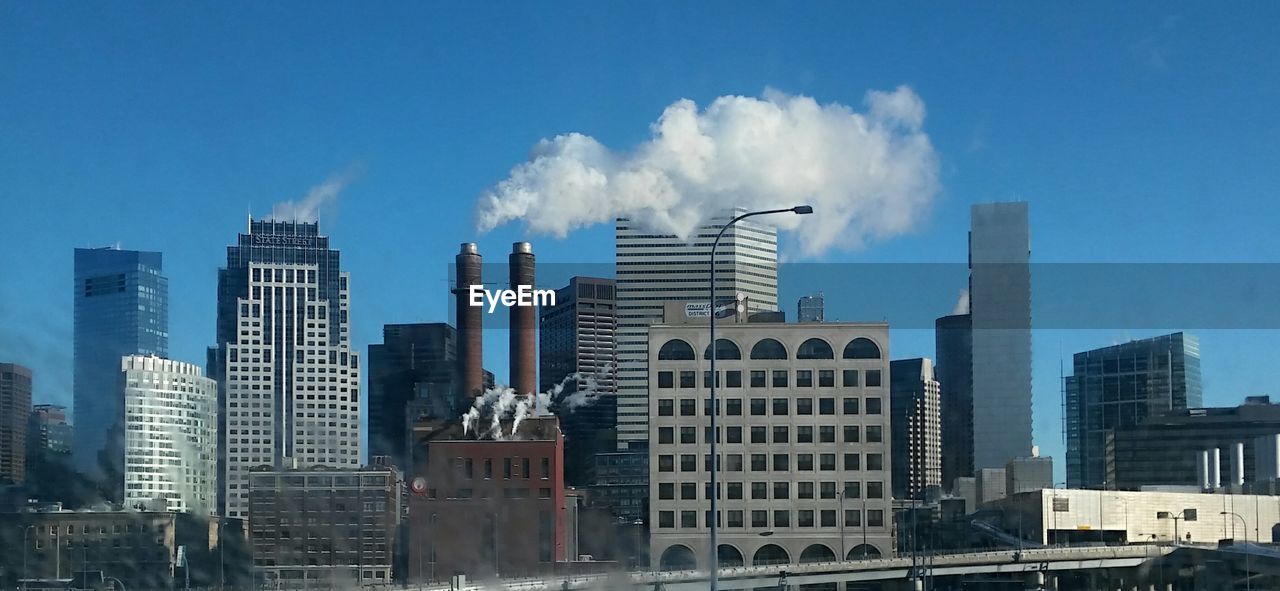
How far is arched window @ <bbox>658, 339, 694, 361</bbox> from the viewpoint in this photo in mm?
135750

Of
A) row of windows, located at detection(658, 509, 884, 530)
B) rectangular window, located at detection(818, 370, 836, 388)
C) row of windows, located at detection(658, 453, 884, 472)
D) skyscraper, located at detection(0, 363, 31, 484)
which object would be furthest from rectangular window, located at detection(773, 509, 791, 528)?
skyscraper, located at detection(0, 363, 31, 484)

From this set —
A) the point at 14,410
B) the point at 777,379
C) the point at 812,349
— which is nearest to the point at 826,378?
the point at 812,349

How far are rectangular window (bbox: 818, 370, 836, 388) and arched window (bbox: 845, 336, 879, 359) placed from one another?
201 cm

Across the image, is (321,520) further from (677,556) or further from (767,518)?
(767,518)

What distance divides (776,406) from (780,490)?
739 cm

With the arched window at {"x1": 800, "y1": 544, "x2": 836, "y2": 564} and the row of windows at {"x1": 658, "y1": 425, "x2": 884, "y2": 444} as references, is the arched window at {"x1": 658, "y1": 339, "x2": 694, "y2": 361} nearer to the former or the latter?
the row of windows at {"x1": 658, "y1": 425, "x2": 884, "y2": 444}

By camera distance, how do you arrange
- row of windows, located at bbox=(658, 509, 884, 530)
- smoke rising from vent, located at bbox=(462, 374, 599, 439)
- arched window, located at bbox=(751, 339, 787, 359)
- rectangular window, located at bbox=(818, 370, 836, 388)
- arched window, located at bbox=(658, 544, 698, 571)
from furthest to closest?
smoke rising from vent, located at bbox=(462, 374, 599, 439), arched window, located at bbox=(751, 339, 787, 359), rectangular window, located at bbox=(818, 370, 836, 388), row of windows, located at bbox=(658, 509, 884, 530), arched window, located at bbox=(658, 544, 698, 571)

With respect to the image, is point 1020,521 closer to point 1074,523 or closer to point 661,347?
point 1074,523

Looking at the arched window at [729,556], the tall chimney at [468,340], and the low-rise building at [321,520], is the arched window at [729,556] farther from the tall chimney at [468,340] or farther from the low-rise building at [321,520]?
the tall chimney at [468,340]

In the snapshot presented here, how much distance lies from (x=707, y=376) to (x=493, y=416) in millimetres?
29257

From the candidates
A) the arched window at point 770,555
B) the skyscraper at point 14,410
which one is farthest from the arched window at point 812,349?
the skyscraper at point 14,410

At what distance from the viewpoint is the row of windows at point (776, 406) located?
134 m

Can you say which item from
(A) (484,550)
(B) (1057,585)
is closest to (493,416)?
(A) (484,550)

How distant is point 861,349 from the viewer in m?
135
